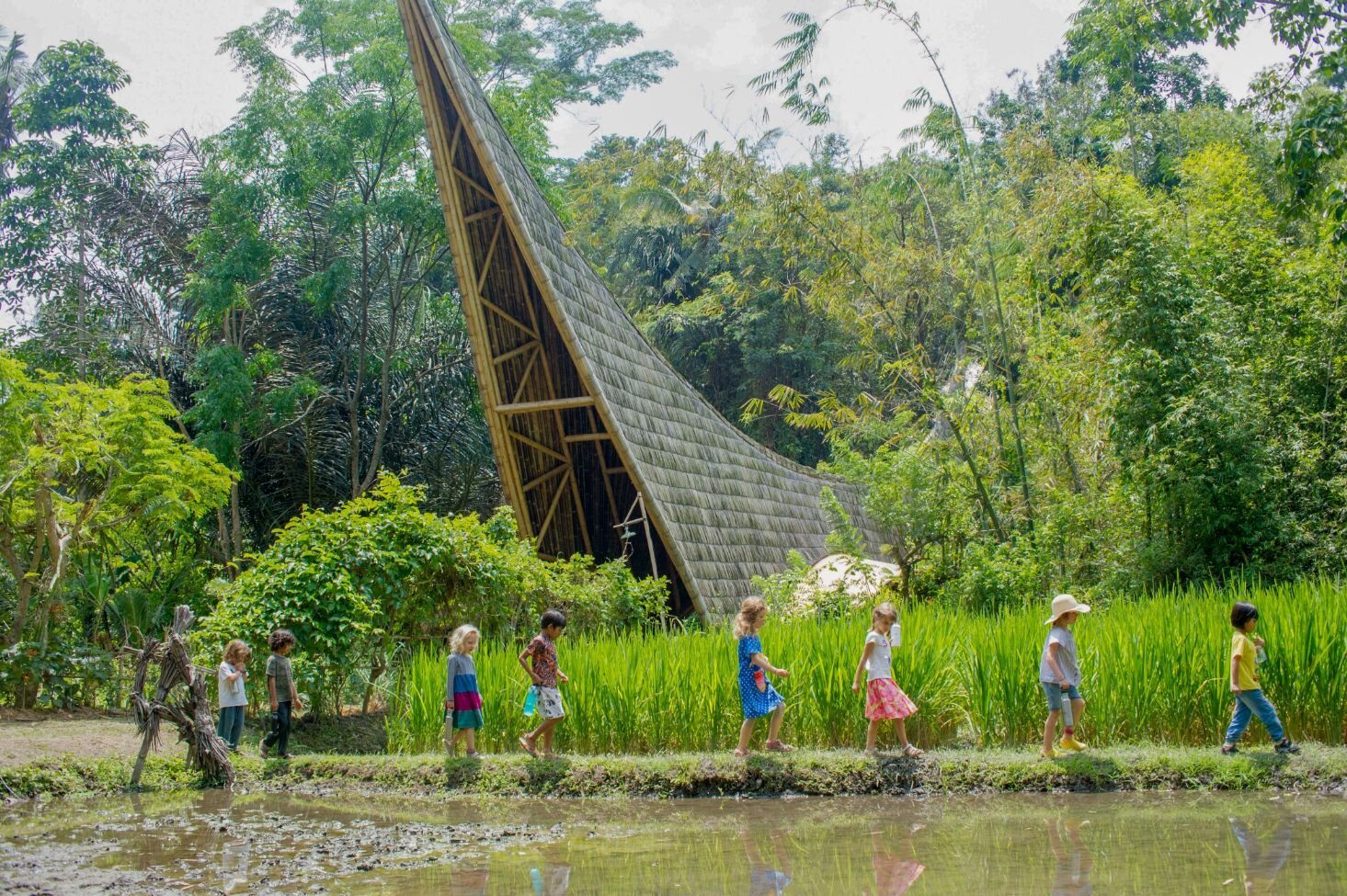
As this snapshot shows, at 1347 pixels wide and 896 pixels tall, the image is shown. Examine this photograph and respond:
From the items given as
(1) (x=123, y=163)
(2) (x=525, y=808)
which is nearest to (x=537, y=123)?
(1) (x=123, y=163)

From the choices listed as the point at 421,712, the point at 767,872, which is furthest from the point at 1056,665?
the point at 421,712

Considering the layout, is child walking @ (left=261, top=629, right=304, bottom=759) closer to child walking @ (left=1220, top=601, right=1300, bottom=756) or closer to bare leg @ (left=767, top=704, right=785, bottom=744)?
bare leg @ (left=767, top=704, right=785, bottom=744)

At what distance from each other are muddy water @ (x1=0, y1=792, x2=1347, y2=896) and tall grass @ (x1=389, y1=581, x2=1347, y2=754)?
105 cm

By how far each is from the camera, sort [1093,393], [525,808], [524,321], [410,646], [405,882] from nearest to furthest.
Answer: [405,882]
[525,808]
[410,646]
[1093,393]
[524,321]

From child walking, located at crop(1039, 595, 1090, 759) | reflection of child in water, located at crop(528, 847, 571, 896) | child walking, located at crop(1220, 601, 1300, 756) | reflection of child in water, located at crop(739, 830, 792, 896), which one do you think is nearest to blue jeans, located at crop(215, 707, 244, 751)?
reflection of child in water, located at crop(528, 847, 571, 896)

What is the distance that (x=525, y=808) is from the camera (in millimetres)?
5727

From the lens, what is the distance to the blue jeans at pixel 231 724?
24.4 feet

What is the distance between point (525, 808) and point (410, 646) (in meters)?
3.79

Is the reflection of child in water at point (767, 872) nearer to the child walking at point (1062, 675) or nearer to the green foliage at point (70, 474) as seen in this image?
the child walking at point (1062, 675)

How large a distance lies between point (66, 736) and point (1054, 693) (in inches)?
247

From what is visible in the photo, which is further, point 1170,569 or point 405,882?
point 1170,569

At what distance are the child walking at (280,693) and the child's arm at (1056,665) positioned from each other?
4.58 meters

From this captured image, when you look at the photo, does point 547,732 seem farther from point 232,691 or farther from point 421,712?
point 232,691

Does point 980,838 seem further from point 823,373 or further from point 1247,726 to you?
point 823,373
